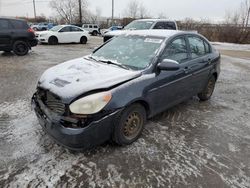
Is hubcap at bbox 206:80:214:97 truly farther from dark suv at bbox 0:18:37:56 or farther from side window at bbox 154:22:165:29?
dark suv at bbox 0:18:37:56

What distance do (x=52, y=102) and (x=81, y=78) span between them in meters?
0.48

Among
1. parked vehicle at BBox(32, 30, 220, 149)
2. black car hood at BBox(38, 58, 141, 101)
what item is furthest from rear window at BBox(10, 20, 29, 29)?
black car hood at BBox(38, 58, 141, 101)

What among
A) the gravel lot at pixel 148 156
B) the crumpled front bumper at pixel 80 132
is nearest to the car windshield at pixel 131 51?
the crumpled front bumper at pixel 80 132

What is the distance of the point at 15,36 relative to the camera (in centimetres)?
972

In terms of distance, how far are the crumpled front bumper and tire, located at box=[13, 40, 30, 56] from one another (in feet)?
27.9

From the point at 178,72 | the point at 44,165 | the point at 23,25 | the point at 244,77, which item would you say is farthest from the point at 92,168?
the point at 23,25

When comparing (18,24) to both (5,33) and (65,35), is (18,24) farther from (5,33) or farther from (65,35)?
(65,35)

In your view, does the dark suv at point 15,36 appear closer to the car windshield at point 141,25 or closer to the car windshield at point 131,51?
the car windshield at point 141,25

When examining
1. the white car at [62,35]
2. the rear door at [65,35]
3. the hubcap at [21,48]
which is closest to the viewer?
the hubcap at [21,48]

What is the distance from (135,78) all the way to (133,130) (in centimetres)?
77

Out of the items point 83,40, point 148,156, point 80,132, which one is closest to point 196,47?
point 148,156

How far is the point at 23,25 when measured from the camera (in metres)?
9.95

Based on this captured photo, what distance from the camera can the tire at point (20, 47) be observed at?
999 cm

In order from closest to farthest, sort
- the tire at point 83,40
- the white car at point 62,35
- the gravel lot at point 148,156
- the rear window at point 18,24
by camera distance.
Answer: the gravel lot at point 148,156
the rear window at point 18,24
the white car at point 62,35
the tire at point 83,40
